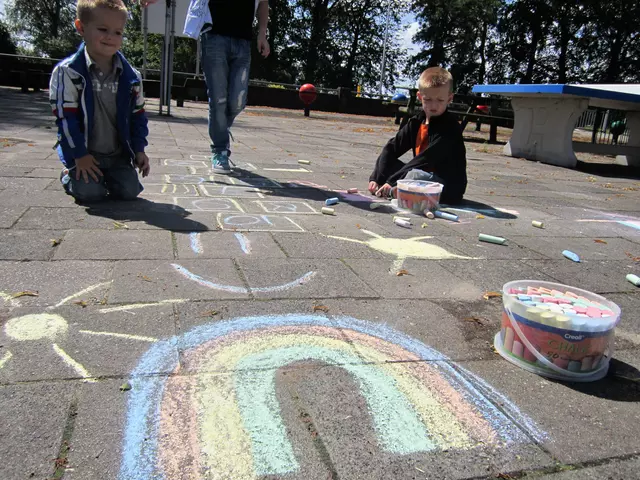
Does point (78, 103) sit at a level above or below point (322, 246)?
above

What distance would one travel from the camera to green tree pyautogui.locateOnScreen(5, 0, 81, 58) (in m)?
39.8

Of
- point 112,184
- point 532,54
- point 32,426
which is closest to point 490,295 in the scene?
point 32,426

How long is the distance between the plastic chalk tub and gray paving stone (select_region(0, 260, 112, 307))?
7.92 ft

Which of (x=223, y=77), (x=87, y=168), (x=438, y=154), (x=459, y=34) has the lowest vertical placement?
(x=87, y=168)

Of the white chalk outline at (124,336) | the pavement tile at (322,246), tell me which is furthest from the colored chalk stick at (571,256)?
the white chalk outline at (124,336)

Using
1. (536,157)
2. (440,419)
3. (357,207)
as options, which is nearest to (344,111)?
(536,157)

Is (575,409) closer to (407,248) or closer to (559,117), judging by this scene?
(407,248)

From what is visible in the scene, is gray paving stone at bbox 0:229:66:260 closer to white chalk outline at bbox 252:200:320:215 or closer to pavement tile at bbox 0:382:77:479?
pavement tile at bbox 0:382:77:479

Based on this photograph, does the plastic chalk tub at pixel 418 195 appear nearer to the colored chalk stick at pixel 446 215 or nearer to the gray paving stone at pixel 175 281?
the colored chalk stick at pixel 446 215

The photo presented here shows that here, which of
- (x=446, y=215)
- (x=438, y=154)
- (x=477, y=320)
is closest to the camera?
(x=477, y=320)

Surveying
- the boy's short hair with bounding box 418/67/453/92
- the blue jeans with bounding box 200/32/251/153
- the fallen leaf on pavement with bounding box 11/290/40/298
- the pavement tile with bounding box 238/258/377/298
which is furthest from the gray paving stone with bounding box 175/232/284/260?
the blue jeans with bounding box 200/32/251/153

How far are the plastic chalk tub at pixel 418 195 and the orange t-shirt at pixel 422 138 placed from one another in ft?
2.17

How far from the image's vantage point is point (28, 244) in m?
2.72

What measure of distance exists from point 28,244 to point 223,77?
278 centimetres
